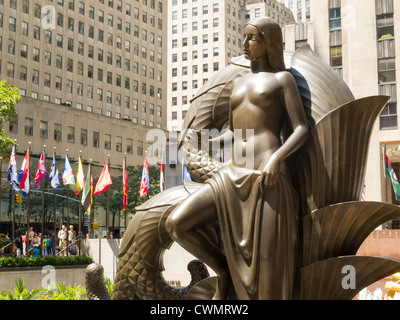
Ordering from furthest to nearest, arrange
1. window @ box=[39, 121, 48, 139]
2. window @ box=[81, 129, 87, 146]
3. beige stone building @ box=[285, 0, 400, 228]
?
window @ box=[81, 129, 87, 146] < window @ box=[39, 121, 48, 139] < beige stone building @ box=[285, 0, 400, 228]

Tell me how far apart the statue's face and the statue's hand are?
48.5 inches

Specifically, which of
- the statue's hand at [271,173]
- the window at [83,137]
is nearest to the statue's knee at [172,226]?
the statue's hand at [271,173]

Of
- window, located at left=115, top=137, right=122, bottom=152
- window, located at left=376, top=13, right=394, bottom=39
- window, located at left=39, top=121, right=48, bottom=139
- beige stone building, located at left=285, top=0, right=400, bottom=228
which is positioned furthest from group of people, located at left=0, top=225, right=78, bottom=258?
window, located at left=115, top=137, right=122, bottom=152

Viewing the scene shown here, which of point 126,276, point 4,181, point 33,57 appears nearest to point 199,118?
point 126,276

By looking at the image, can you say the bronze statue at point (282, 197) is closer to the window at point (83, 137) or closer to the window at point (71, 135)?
the window at point (71, 135)

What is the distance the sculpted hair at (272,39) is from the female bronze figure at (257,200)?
0.4 inches

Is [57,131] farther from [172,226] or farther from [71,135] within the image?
[172,226]

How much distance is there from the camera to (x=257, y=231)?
210 inches

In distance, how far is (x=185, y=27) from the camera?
353ft

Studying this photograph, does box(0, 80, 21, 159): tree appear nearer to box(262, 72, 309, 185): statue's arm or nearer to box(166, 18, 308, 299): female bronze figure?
box(166, 18, 308, 299): female bronze figure

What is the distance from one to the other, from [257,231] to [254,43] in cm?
193

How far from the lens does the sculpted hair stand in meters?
5.80

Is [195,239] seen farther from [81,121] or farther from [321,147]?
[81,121]
